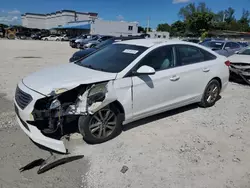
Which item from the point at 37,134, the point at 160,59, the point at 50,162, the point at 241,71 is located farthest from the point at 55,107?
the point at 241,71

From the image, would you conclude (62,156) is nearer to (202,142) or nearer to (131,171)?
(131,171)

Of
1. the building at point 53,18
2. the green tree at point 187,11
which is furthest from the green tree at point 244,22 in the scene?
the building at point 53,18

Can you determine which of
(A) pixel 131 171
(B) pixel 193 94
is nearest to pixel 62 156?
(A) pixel 131 171

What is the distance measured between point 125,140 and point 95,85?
1079 mm

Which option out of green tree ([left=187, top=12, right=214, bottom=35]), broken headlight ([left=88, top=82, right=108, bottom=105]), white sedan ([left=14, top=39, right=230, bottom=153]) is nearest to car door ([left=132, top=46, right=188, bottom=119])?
white sedan ([left=14, top=39, right=230, bottom=153])

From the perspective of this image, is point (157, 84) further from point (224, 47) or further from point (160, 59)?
point (224, 47)

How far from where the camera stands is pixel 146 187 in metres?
2.79

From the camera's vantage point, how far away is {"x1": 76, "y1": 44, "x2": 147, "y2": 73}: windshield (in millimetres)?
3986

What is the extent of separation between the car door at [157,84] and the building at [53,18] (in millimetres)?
85068

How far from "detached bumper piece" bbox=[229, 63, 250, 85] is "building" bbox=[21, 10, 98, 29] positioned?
268 feet

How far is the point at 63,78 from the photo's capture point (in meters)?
3.56

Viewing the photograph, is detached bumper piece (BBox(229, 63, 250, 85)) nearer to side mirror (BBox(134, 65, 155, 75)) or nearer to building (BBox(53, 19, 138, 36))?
side mirror (BBox(134, 65, 155, 75))

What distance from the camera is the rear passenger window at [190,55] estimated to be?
465cm

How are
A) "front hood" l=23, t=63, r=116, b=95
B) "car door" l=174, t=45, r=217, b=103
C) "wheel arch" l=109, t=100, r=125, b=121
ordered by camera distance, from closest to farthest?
"front hood" l=23, t=63, r=116, b=95, "wheel arch" l=109, t=100, r=125, b=121, "car door" l=174, t=45, r=217, b=103
